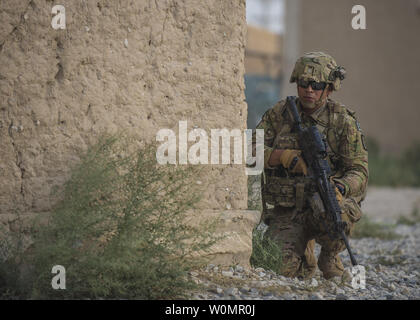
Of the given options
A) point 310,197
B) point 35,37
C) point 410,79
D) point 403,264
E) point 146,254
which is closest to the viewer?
point 146,254

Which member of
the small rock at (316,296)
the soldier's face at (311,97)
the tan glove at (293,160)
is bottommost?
the small rock at (316,296)

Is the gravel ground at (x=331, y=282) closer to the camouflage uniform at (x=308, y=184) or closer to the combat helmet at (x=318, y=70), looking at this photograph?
the camouflage uniform at (x=308, y=184)

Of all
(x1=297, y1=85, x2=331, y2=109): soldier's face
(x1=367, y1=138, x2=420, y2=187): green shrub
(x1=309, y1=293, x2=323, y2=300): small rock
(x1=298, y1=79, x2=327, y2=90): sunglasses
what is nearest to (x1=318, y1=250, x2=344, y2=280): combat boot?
(x1=309, y1=293, x2=323, y2=300): small rock

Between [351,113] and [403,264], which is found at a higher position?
[351,113]

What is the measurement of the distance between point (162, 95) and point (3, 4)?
0.95m

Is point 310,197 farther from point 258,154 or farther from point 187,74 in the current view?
point 187,74

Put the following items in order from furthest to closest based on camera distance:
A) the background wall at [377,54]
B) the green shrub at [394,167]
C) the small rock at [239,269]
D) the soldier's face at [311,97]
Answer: the background wall at [377,54], the green shrub at [394,167], the soldier's face at [311,97], the small rock at [239,269]

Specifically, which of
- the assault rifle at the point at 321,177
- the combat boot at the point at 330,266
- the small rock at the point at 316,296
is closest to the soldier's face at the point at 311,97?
the assault rifle at the point at 321,177

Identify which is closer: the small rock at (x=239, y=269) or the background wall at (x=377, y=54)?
the small rock at (x=239, y=269)

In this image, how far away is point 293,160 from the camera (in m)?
3.69

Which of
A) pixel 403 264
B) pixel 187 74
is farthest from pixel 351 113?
pixel 403 264

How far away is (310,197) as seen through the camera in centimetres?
372

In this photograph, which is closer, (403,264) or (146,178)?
(146,178)

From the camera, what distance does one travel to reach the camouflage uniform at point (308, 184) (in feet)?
12.3
